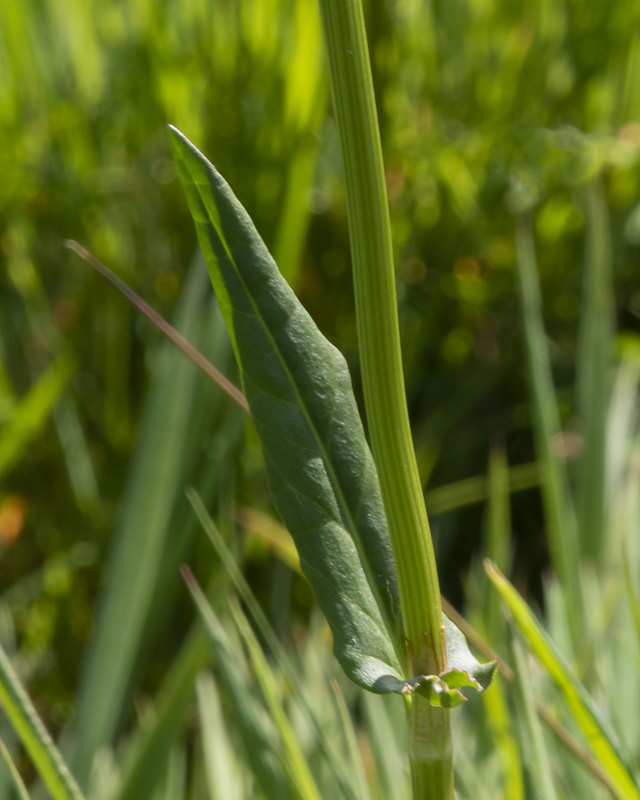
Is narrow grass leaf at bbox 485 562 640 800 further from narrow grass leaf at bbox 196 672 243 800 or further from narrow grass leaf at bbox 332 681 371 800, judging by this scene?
narrow grass leaf at bbox 196 672 243 800

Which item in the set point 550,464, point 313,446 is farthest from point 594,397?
point 313,446

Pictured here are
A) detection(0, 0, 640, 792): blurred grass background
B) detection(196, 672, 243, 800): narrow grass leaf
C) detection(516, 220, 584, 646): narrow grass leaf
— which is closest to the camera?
detection(196, 672, 243, 800): narrow grass leaf

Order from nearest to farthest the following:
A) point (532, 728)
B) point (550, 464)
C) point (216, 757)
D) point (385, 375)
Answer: point (385, 375)
point (532, 728)
point (216, 757)
point (550, 464)

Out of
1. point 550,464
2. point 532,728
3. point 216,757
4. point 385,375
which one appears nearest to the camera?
point 385,375

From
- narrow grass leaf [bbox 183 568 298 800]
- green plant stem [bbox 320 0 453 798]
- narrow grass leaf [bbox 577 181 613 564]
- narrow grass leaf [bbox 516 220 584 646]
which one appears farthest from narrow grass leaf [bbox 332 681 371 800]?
narrow grass leaf [bbox 577 181 613 564]

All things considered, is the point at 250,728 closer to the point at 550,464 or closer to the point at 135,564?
the point at 135,564

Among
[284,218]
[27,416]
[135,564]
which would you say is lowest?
[135,564]

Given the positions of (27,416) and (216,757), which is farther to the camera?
(27,416)
